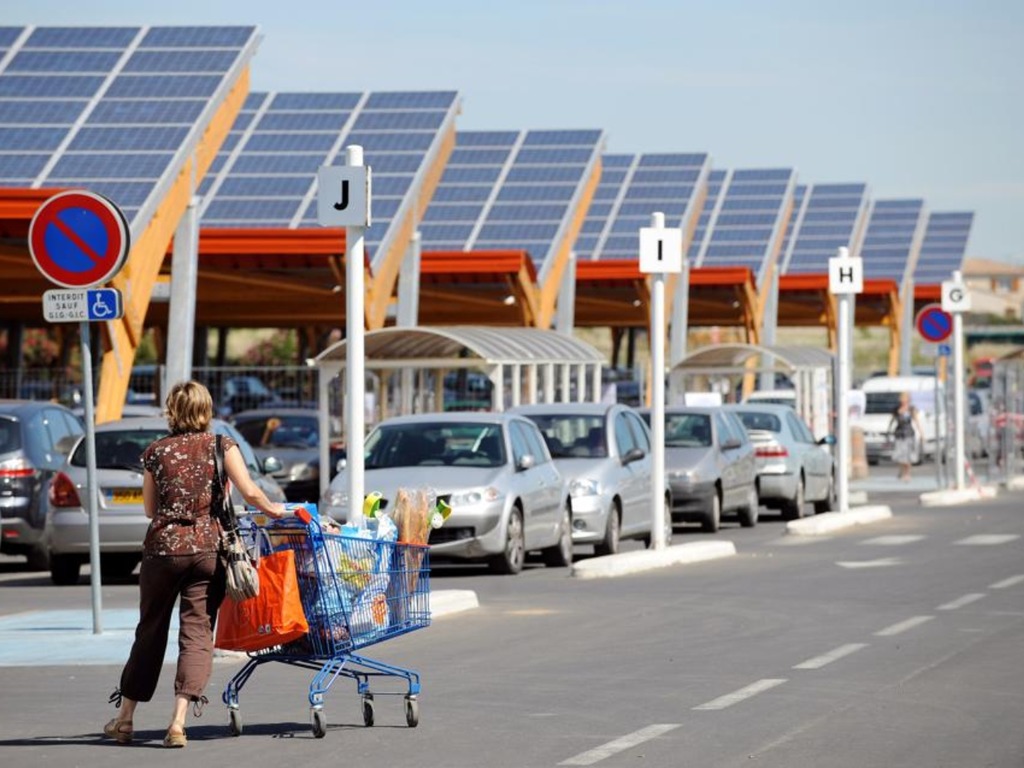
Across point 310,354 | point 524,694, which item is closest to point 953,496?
point 524,694

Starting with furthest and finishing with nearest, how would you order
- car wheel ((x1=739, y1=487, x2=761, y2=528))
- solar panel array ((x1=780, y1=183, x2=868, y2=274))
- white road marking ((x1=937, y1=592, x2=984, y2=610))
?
1. solar panel array ((x1=780, y1=183, x2=868, y2=274))
2. car wheel ((x1=739, y1=487, x2=761, y2=528))
3. white road marking ((x1=937, y1=592, x2=984, y2=610))

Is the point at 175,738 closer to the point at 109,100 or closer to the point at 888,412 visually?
the point at 109,100

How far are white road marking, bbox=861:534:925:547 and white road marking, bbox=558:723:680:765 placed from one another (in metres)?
14.2

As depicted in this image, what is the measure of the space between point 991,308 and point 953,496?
152 meters

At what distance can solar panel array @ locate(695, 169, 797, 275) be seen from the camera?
57.0 m

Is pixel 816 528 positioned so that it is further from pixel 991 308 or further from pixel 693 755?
pixel 991 308

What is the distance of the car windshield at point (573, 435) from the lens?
23766 millimetres

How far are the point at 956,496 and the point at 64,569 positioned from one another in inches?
701

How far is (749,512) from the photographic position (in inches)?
1144

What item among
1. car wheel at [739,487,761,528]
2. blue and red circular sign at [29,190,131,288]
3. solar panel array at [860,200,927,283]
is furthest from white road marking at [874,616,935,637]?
solar panel array at [860,200,927,283]

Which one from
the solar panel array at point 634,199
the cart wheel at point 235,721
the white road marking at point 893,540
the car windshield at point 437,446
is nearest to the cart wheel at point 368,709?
the cart wheel at point 235,721

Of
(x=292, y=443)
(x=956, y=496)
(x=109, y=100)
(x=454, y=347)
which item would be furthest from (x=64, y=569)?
(x=956, y=496)

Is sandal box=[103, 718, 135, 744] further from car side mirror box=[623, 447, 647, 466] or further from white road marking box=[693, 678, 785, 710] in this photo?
car side mirror box=[623, 447, 647, 466]

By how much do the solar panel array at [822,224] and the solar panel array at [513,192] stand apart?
62.6ft
